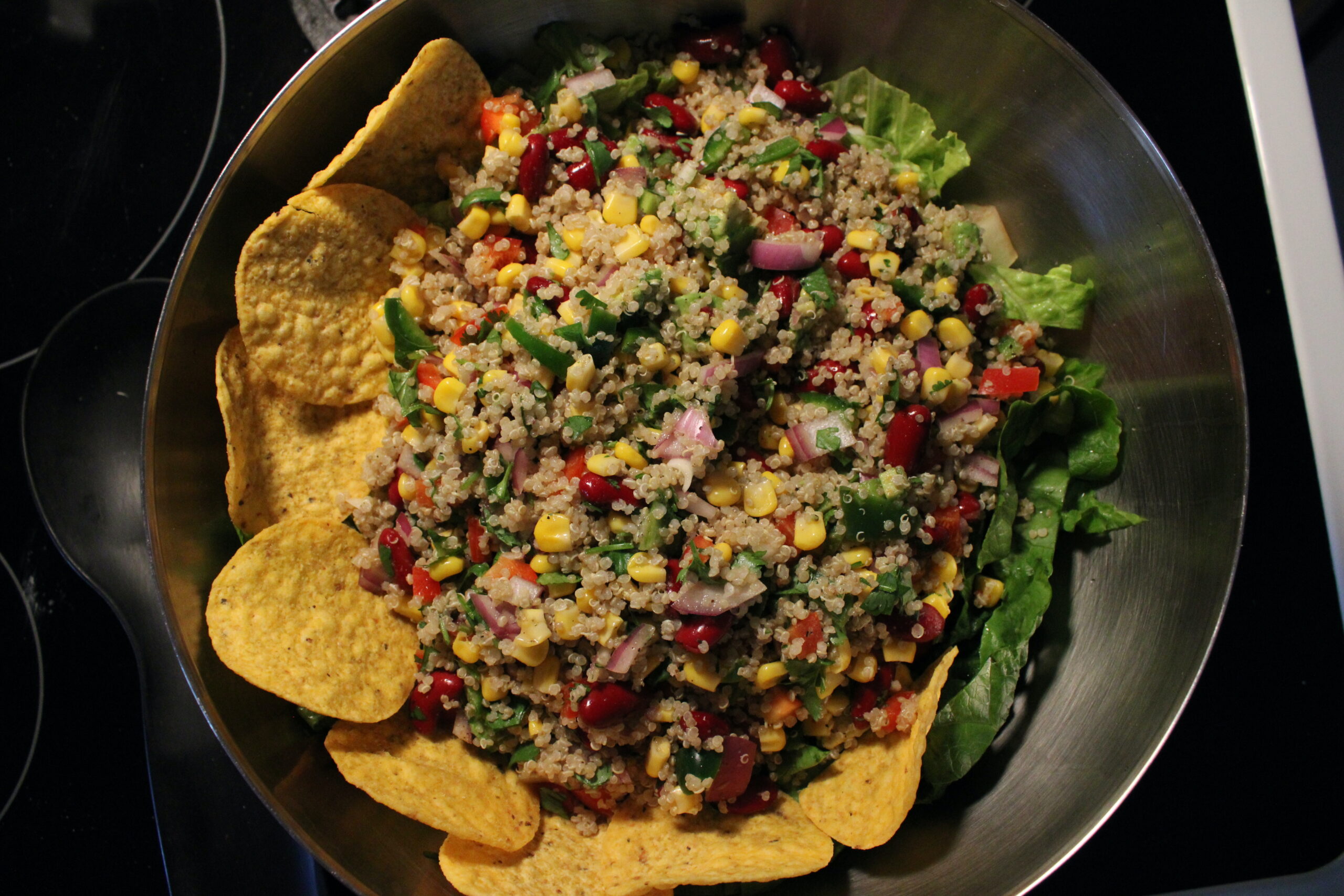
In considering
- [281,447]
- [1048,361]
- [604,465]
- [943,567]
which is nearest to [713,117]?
[604,465]

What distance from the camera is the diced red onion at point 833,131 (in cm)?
220

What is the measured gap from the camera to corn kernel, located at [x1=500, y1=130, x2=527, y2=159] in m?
2.08

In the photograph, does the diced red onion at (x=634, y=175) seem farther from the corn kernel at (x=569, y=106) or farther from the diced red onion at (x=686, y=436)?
the diced red onion at (x=686, y=436)

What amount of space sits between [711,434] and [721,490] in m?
0.15

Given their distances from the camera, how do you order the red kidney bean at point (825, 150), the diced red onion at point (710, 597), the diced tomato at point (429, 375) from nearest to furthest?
1. the diced red onion at point (710, 597)
2. the diced tomato at point (429, 375)
3. the red kidney bean at point (825, 150)

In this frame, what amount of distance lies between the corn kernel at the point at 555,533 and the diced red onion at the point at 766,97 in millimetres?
1221

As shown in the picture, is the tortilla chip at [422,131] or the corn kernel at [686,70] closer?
the tortilla chip at [422,131]

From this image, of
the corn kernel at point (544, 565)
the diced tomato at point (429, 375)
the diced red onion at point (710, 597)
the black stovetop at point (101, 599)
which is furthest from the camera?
the black stovetop at point (101, 599)

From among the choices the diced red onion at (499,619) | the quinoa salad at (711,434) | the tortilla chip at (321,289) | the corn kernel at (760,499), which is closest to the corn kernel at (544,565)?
the quinoa salad at (711,434)

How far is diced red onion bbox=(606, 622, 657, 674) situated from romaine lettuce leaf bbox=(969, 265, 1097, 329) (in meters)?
1.26

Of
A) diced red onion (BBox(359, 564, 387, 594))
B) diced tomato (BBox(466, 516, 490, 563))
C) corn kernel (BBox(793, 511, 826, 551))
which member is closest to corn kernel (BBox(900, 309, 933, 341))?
corn kernel (BBox(793, 511, 826, 551))

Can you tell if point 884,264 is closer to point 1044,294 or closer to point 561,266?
point 1044,294

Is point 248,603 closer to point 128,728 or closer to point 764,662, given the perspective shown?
point 128,728

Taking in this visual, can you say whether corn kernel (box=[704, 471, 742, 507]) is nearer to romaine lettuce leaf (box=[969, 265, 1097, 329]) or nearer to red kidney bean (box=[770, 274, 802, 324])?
red kidney bean (box=[770, 274, 802, 324])
